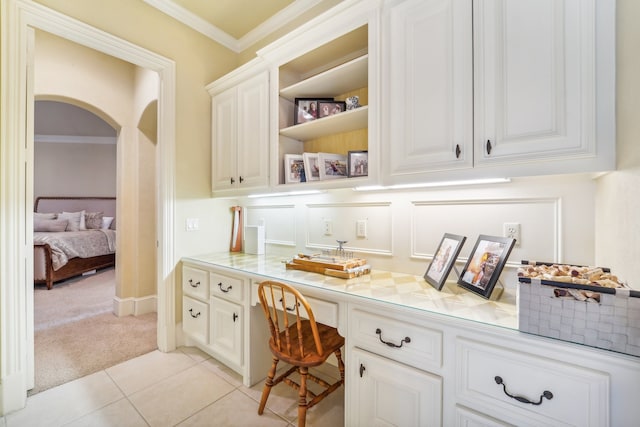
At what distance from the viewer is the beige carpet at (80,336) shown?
6.85 feet

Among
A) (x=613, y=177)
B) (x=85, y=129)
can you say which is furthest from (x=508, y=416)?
(x=85, y=129)

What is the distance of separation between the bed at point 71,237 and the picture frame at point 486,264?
5737mm

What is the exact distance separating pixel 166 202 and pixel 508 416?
2.53 meters

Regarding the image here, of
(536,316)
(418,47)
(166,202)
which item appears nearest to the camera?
(536,316)

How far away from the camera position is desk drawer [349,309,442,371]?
3.56 ft

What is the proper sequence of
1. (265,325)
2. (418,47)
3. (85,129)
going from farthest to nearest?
1. (85,129)
2. (265,325)
3. (418,47)

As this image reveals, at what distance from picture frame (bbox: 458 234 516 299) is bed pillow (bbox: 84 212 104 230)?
7.65 m

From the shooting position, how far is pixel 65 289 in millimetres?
4266

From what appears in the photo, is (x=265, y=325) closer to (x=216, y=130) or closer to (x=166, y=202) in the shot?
(x=166, y=202)

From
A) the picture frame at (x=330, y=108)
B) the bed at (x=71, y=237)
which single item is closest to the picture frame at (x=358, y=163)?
the picture frame at (x=330, y=108)

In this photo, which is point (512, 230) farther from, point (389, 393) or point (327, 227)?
point (327, 227)

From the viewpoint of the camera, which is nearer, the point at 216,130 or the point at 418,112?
the point at 418,112

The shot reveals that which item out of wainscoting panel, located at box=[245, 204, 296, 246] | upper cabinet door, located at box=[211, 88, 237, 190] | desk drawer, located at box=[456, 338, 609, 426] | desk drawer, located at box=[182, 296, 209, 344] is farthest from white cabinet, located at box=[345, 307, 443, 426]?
upper cabinet door, located at box=[211, 88, 237, 190]

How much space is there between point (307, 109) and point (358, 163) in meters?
0.64
